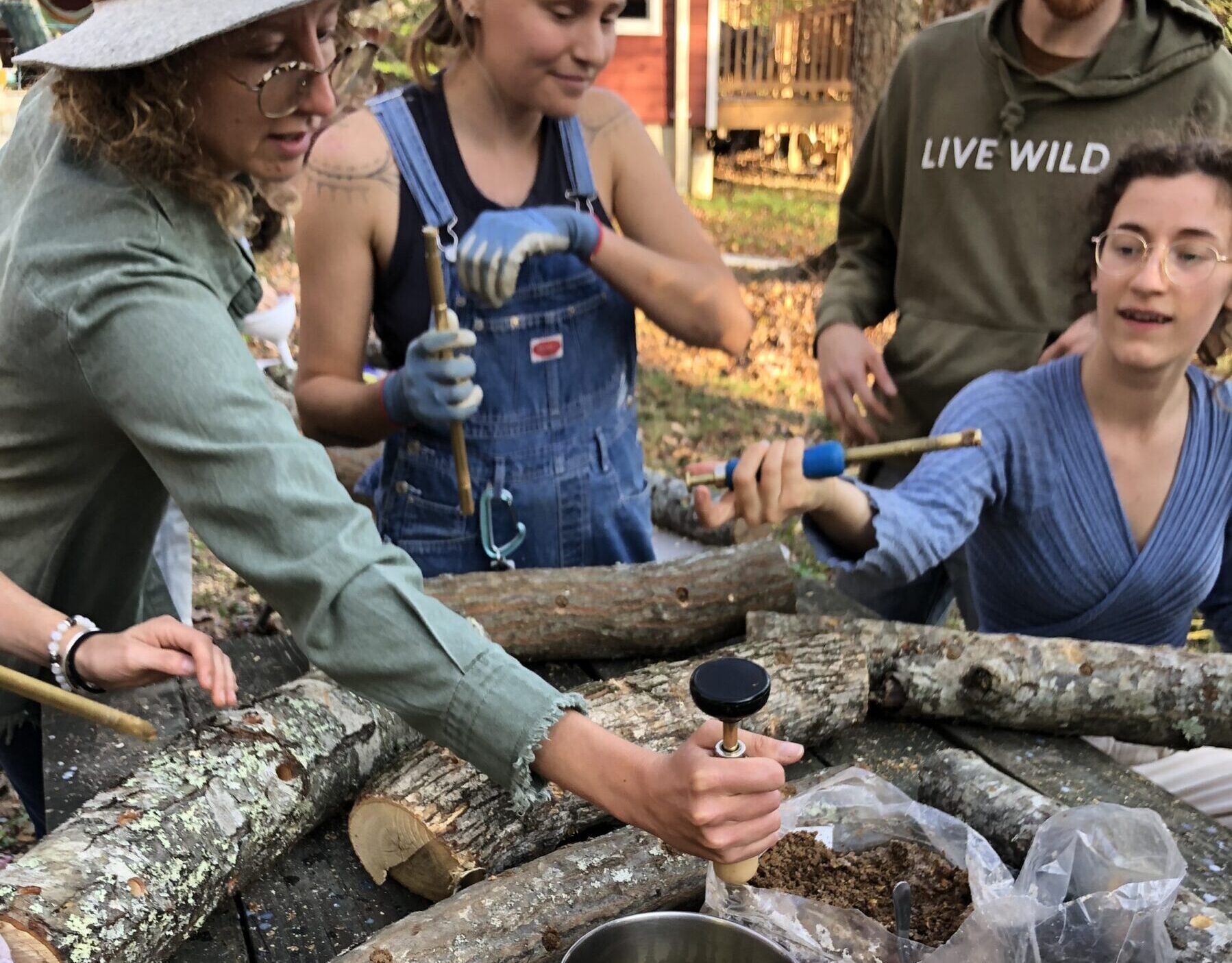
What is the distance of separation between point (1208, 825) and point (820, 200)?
1324 centimetres

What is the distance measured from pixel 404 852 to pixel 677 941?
569 millimetres

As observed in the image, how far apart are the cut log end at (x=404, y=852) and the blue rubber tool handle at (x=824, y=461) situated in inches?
31.4

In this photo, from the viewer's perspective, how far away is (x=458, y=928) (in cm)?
155

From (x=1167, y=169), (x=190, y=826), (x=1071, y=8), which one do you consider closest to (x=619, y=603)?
(x=190, y=826)

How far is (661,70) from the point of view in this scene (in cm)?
1438

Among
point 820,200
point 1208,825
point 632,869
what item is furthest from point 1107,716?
point 820,200

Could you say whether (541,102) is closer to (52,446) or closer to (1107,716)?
(52,446)

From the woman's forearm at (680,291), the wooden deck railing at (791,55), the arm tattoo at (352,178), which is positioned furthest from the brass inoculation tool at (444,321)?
the wooden deck railing at (791,55)

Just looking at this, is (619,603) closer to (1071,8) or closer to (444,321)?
(444,321)

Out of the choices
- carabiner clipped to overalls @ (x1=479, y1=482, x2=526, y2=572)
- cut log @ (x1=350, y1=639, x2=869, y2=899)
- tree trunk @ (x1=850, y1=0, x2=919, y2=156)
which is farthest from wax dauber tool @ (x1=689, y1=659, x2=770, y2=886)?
tree trunk @ (x1=850, y1=0, x2=919, y2=156)

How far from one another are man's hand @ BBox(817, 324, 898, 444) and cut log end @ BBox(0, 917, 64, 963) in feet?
6.90

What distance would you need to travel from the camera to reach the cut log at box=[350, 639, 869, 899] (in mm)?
1742

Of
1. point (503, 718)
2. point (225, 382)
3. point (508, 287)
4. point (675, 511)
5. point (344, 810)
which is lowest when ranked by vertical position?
point (675, 511)

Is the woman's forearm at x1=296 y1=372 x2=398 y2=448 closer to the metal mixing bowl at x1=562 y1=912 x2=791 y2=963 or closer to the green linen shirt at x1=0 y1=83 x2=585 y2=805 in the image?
the green linen shirt at x1=0 y1=83 x2=585 y2=805
